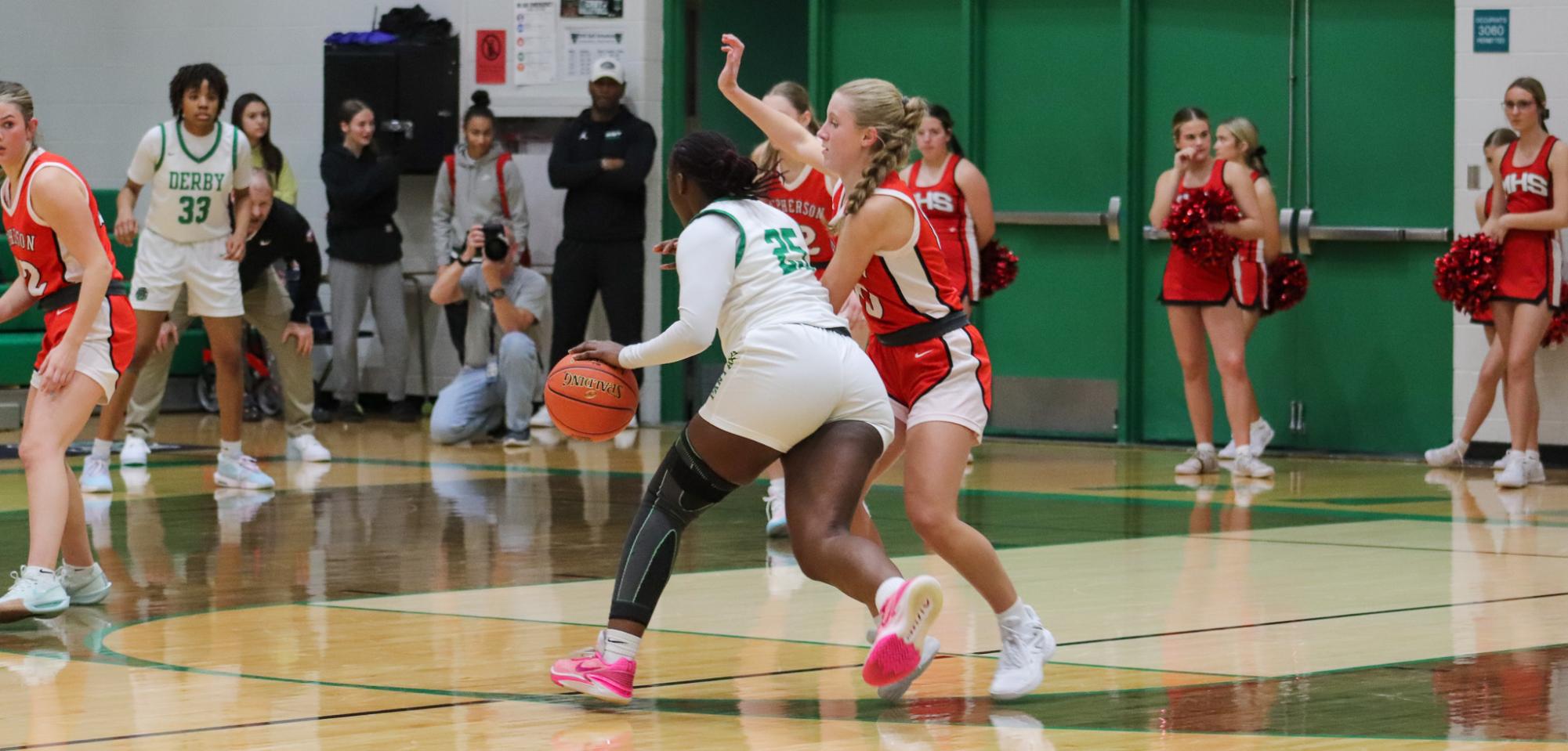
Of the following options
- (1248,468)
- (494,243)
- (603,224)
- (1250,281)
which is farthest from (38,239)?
(603,224)

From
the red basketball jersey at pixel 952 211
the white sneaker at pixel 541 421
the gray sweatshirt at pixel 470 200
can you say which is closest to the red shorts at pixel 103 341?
the red basketball jersey at pixel 952 211

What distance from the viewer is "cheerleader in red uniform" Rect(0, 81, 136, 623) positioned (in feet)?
20.9

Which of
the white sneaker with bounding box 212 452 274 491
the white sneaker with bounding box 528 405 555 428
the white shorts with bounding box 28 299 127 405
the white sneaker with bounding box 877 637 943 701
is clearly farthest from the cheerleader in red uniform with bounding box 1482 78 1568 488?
the white shorts with bounding box 28 299 127 405

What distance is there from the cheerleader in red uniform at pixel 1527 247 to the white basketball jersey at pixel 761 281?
21.7 feet

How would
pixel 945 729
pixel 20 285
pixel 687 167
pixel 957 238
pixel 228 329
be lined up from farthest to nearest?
pixel 957 238 → pixel 228 329 → pixel 20 285 → pixel 687 167 → pixel 945 729

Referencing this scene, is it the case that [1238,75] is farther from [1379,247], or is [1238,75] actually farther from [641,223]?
[641,223]

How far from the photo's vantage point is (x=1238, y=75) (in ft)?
41.7

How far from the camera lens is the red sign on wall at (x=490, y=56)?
1455cm

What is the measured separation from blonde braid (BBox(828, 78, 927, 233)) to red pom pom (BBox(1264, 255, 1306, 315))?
6.59m

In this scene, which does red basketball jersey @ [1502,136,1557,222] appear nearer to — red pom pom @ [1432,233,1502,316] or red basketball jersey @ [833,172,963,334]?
red pom pom @ [1432,233,1502,316]

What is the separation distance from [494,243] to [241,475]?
299 centimetres

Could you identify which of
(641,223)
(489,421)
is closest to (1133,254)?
(641,223)

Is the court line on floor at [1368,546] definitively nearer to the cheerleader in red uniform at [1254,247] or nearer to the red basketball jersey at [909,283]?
the cheerleader in red uniform at [1254,247]

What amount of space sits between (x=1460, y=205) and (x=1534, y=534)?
3.58 m
